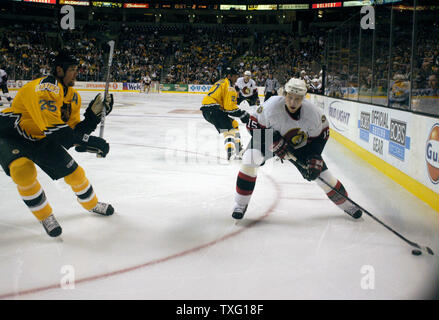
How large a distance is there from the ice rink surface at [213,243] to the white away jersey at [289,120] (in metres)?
0.74

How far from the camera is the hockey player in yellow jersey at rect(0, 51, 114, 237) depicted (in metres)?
2.76

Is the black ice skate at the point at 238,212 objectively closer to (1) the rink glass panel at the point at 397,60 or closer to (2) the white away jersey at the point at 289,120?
Result: (2) the white away jersey at the point at 289,120

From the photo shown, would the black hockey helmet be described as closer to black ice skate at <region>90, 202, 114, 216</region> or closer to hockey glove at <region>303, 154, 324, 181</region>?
black ice skate at <region>90, 202, 114, 216</region>

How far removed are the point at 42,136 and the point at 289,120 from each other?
6.01 feet

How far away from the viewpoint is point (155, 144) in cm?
757

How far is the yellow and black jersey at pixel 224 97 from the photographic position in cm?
631

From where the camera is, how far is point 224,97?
20.9 ft

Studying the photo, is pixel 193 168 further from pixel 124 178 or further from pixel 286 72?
pixel 286 72

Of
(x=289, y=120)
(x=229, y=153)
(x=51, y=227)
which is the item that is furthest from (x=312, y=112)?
(x=229, y=153)

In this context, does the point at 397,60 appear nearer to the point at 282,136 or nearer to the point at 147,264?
the point at 282,136

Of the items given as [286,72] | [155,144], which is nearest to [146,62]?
[286,72]

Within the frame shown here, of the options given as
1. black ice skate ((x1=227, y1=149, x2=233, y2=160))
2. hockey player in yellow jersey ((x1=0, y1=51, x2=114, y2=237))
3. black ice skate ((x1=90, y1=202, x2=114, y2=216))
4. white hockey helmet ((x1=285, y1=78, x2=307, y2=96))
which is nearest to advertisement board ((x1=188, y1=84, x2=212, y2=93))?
black ice skate ((x1=227, y1=149, x2=233, y2=160))

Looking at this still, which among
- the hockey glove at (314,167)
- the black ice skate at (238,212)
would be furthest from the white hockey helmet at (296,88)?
the black ice skate at (238,212)

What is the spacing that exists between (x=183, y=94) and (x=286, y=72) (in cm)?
573
